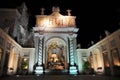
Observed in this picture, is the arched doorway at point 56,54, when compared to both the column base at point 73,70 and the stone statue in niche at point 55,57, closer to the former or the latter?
the stone statue in niche at point 55,57

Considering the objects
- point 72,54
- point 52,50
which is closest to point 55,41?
point 52,50

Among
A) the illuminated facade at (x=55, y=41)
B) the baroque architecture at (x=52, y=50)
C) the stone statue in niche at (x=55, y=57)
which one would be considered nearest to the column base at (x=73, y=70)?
the baroque architecture at (x=52, y=50)

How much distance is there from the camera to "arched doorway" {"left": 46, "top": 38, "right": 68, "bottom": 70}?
922 inches

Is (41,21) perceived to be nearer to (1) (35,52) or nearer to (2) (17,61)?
(1) (35,52)

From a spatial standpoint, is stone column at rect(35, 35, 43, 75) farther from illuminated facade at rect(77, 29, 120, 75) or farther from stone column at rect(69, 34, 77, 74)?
illuminated facade at rect(77, 29, 120, 75)

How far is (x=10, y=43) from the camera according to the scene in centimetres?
1712

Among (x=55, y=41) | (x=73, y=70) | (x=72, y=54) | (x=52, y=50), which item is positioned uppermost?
(x=55, y=41)

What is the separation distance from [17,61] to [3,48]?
273 inches

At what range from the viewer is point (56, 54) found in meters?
25.0

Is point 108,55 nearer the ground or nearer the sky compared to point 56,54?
nearer the ground

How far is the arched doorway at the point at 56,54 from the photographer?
23409 mm

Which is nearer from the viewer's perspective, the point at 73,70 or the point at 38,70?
the point at 38,70

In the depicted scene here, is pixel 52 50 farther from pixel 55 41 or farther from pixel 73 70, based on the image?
pixel 73 70

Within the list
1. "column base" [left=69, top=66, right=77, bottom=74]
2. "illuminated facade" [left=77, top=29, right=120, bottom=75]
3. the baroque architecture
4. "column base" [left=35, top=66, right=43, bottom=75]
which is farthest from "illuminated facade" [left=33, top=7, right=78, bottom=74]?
"illuminated facade" [left=77, top=29, right=120, bottom=75]
